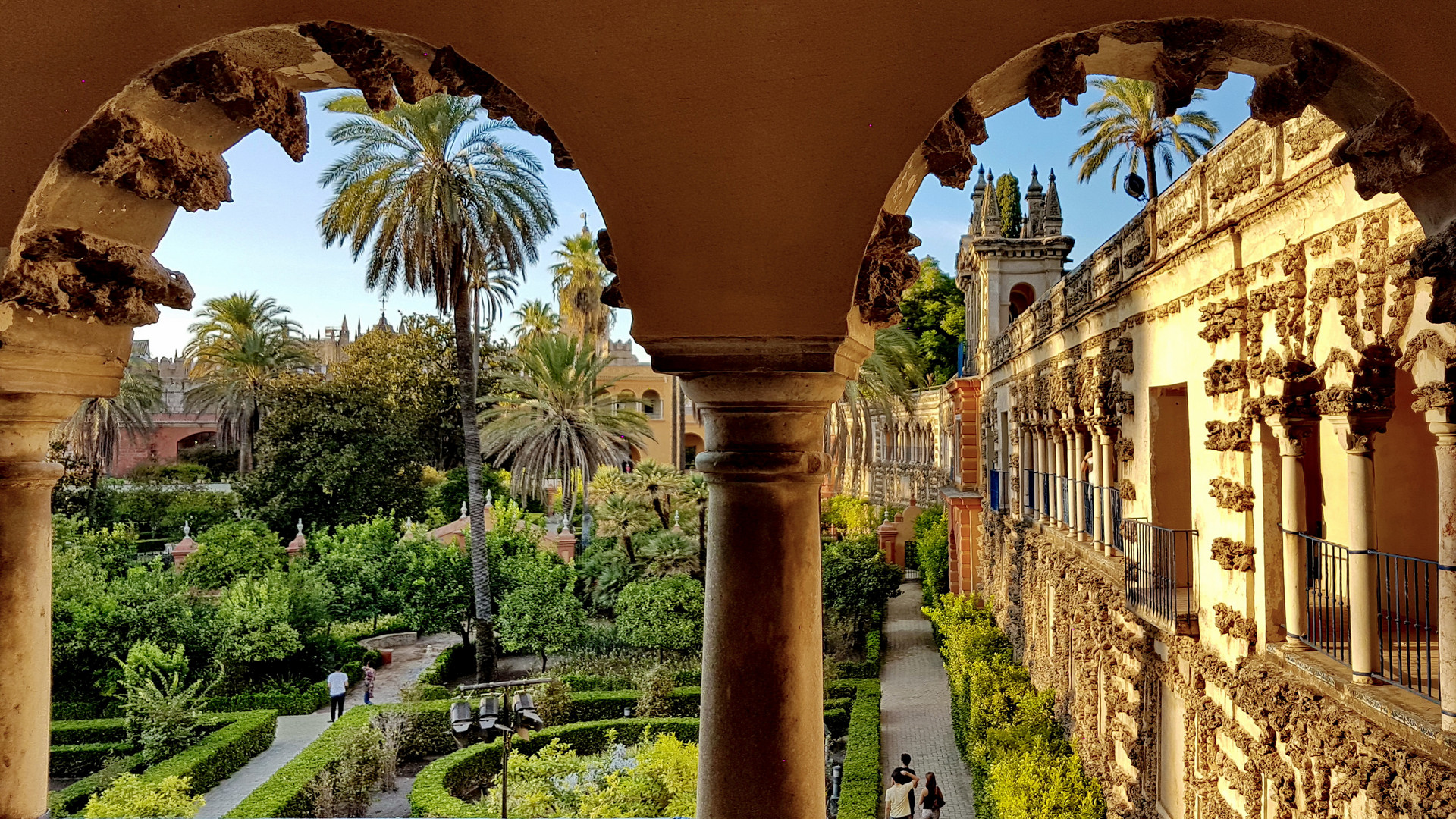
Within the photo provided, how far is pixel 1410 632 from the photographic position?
6773mm

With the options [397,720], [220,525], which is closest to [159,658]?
[397,720]

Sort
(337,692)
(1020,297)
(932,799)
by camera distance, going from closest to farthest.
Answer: (932,799) < (337,692) < (1020,297)

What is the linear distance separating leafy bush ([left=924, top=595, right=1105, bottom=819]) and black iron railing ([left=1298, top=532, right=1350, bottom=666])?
3.55 m

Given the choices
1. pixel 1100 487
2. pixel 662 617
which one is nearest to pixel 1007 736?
pixel 1100 487

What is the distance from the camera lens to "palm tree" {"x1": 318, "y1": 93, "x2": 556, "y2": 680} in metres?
19.7

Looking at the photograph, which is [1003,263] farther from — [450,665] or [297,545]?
[297,545]

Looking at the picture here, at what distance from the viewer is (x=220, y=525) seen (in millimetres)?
24078

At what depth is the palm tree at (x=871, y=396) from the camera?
977 inches

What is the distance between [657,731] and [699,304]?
14.7 meters

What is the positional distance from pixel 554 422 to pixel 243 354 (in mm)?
17887

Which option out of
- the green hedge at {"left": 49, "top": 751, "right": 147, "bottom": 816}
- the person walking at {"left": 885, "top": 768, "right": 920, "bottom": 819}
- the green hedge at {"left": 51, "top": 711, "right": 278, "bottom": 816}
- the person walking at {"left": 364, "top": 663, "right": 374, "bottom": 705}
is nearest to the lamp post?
the person walking at {"left": 885, "top": 768, "right": 920, "bottom": 819}

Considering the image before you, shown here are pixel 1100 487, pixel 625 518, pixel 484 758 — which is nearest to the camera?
pixel 1100 487

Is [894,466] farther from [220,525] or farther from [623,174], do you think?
[623,174]

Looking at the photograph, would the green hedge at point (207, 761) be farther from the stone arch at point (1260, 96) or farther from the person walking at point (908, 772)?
the stone arch at point (1260, 96)
